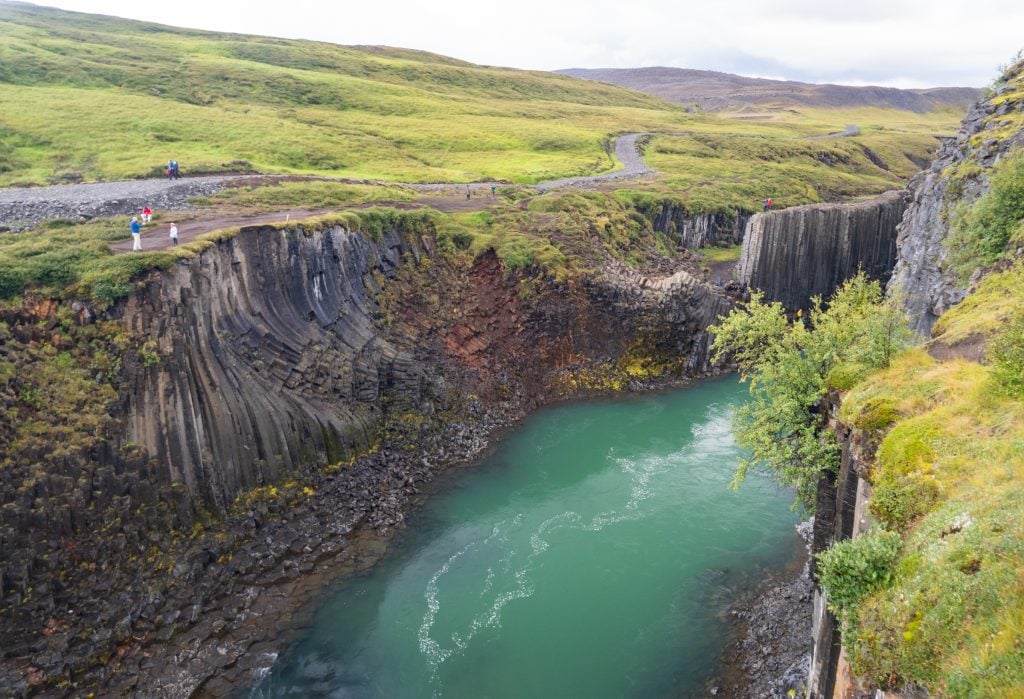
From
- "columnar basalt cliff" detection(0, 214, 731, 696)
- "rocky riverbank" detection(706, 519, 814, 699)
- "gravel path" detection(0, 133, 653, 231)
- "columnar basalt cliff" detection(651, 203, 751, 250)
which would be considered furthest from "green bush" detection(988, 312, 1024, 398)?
"columnar basalt cliff" detection(651, 203, 751, 250)

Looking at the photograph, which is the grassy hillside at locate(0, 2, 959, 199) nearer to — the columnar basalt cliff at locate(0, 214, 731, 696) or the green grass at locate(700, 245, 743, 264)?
the green grass at locate(700, 245, 743, 264)

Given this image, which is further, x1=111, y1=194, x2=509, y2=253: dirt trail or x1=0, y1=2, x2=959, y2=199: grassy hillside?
x1=0, y1=2, x2=959, y2=199: grassy hillside

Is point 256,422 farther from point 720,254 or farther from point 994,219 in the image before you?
point 720,254

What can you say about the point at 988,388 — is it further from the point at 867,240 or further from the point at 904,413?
the point at 867,240

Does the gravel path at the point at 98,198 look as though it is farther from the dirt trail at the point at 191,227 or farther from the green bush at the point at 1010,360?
the green bush at the point at 1010,360

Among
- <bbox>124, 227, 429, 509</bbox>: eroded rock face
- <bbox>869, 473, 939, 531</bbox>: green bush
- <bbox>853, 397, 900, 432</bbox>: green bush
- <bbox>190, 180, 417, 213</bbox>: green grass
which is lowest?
<bbox>124, 227, 429, 509</bbox>: eroded rock face

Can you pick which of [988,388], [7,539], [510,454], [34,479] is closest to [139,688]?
[7,539]

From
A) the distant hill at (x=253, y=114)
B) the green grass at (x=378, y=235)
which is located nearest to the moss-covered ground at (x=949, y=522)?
the green grass at (x=378, y=235)
